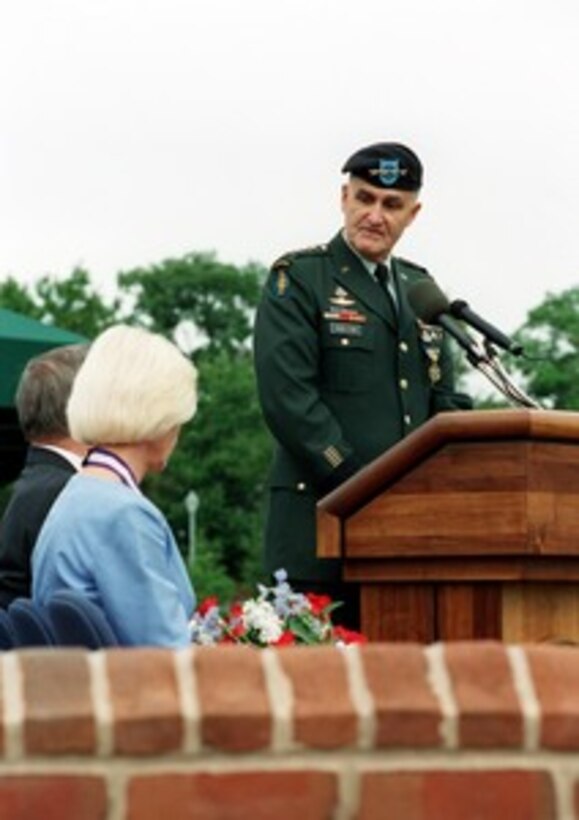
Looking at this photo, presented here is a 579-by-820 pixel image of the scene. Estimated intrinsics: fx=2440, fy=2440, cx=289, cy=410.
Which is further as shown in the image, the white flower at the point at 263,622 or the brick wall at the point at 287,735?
the white flower at the point at 263,622

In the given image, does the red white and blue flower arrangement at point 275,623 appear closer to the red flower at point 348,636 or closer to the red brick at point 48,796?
the red flower at point 348,636

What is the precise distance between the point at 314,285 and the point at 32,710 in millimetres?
4455

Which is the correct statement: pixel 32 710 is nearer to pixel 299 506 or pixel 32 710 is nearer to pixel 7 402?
pixel 299 506

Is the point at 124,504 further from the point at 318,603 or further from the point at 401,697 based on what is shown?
the point at 401,697

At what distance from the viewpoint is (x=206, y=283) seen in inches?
3027

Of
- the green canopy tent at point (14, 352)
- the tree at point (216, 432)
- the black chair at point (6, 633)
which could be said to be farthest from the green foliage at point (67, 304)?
the black chair at point (6, 633)

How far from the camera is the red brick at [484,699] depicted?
2.19 m

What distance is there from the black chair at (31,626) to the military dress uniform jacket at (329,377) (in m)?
2.64

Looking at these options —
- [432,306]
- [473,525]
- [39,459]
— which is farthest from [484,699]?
[432,306]

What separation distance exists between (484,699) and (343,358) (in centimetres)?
433

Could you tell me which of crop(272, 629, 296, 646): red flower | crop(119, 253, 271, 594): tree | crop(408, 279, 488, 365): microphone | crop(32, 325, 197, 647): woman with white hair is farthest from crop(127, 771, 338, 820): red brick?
crop(119, 253, 271, 594): tree

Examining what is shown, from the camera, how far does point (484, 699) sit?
220cm

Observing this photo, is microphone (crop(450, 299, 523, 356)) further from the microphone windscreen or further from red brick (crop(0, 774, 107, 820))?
red brick (crop(0, 774, 107, 820))

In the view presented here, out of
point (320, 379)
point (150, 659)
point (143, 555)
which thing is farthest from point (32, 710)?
point (320, 379)
